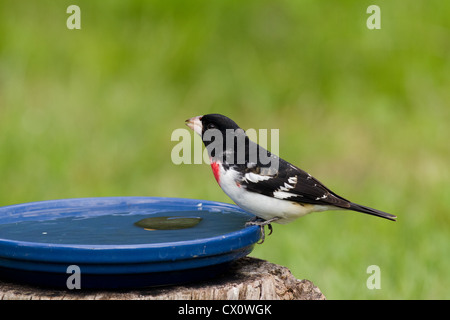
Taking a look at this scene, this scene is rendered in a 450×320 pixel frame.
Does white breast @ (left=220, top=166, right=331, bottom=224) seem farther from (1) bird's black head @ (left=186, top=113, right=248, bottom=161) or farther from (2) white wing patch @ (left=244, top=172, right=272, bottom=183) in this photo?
(1) bird's black head @ (left=186, top=113, right=248, bottom=161)

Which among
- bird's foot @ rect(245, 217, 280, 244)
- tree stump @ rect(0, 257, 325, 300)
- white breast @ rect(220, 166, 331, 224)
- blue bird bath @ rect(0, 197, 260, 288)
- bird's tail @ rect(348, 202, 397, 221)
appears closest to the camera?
blue bird bath @ rect(0, 197, 260, 288)

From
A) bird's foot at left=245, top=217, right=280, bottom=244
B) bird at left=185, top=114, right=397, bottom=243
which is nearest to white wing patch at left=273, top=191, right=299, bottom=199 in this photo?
bird at left=185, top=114, right=397, bottom=243

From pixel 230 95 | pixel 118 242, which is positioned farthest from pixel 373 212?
pixel 230 95

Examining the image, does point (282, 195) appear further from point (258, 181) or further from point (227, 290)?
point (227, 290)

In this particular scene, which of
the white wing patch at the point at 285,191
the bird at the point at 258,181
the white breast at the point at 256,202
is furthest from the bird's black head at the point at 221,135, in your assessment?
the white wing patch at the point at 285,191

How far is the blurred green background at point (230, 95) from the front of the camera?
23.0 feet

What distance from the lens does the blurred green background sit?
276 inches

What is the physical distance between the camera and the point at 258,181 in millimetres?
3627

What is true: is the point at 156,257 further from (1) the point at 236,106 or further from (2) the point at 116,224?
(1) the point at 236,106

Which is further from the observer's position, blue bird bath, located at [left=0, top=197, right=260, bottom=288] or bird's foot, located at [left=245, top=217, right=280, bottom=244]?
bird's foot, located at [left=245, top=217, right=280, bottom=244]

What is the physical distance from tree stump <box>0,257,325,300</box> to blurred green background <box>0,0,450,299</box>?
2.75m

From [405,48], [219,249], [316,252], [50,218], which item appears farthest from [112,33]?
[219,249]

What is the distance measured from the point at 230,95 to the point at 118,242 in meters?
5.36

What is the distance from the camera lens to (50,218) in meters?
3.67
